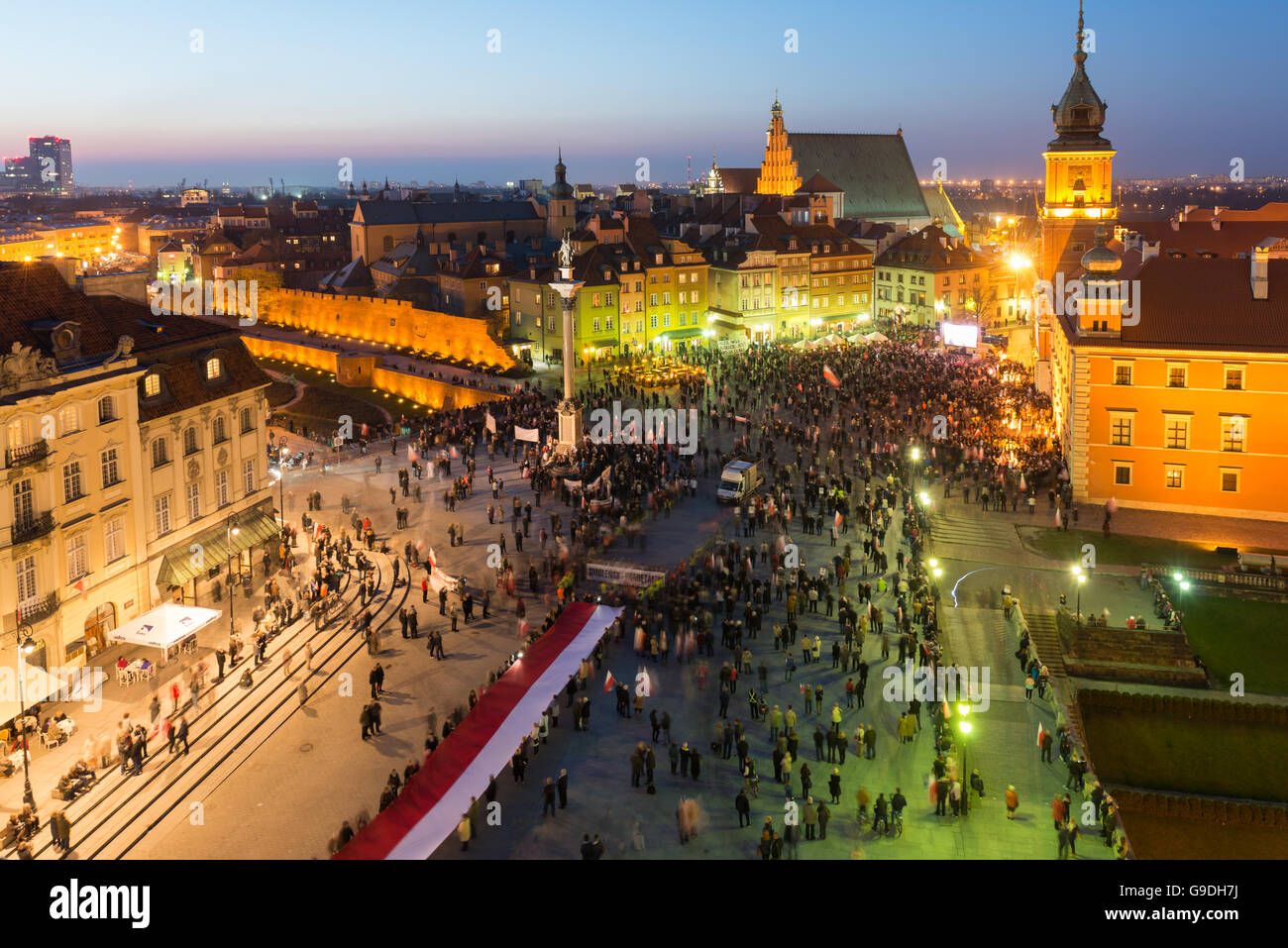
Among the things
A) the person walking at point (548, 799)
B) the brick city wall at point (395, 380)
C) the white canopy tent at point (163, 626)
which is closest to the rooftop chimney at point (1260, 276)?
the person walking at point (548, 799)

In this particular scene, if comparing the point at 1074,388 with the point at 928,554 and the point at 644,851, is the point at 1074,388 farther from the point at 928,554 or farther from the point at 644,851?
the point at 644,851

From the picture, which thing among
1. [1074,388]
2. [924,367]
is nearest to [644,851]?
[1074,388]

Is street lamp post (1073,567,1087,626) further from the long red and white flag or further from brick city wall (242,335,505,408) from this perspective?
brick city wall (242,335,505,408)

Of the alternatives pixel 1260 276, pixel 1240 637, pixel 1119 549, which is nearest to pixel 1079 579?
pixel 1240 637

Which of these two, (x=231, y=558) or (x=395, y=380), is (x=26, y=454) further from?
(x=395, y=380)

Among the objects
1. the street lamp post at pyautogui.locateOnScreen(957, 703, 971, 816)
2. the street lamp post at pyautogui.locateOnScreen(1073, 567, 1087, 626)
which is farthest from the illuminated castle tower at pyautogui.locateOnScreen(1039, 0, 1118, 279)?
the street lamp post at pyautogui.locateOnScreen(957, 703, 971, 816)
